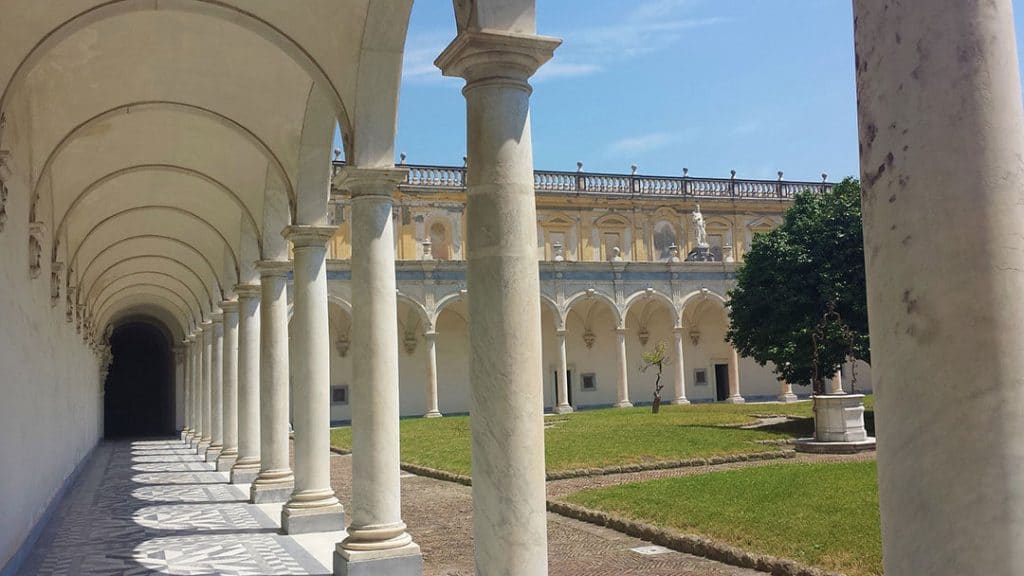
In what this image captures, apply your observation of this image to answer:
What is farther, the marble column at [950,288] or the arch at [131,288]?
the arch at [131,288]

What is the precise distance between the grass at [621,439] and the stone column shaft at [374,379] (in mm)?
8523

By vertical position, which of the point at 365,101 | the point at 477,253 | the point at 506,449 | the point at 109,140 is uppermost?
the point at 109,140

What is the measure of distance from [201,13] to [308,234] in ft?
9.22

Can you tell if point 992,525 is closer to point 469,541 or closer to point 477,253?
point 477,253

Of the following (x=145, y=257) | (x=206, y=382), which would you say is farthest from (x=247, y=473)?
(x=206, y=382)

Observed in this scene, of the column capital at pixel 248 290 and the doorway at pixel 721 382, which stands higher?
the column capital at pixel 248 290

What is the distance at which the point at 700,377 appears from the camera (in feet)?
159

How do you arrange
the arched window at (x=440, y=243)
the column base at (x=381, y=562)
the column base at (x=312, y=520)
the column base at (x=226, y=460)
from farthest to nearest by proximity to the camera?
the arched window at (x=440, y=243) < the column base at (x=226, y=460) < the column base at (x=312, y=520) < the column base at (x=381, y=562)

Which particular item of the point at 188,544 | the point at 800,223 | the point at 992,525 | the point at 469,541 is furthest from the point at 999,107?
the point at 800,223

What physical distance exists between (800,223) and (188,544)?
1995 cm

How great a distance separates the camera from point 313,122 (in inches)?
424

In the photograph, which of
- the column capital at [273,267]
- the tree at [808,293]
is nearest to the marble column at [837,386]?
the tree at [808,293]

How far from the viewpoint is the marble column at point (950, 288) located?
222 cm

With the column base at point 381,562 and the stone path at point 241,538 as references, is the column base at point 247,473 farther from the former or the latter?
the column base at point 381,562
